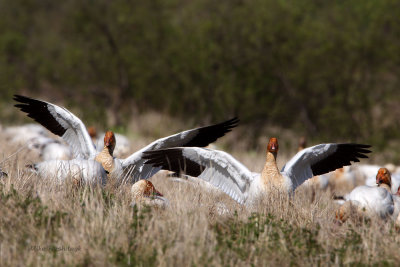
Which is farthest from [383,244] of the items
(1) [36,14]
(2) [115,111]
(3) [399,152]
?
(1) [36,14]

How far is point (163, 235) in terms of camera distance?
4.97 metres

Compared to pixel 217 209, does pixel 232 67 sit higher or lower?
higher

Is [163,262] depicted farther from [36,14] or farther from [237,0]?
[36,14]

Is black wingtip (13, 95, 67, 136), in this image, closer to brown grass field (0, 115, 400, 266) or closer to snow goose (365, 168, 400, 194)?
brown grass field (0, 115, 400, 266)

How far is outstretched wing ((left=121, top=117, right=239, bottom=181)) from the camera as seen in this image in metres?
7.59

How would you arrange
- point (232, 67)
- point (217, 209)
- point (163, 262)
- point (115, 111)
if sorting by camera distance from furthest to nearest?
point (115, 111)
point (232, 67)
point (217, 209)
point (163, 262)

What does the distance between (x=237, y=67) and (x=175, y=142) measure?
1367 centimetres

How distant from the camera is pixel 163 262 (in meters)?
4.64

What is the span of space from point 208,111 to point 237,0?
170 inches

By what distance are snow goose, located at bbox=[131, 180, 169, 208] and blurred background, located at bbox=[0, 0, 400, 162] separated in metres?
12.5

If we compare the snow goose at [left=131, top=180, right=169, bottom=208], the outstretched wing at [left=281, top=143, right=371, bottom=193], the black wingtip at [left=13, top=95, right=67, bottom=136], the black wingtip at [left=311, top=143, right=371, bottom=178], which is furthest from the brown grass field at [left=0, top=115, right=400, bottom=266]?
the black wingtip at [left=13, top=95, right=67, bottom=136]

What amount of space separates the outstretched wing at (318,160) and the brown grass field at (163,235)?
1167 mm

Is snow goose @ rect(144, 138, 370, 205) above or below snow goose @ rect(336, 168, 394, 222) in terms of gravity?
above

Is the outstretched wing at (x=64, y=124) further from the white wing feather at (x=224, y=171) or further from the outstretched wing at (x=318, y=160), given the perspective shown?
the outstretched wing at (x=318, y=160)
